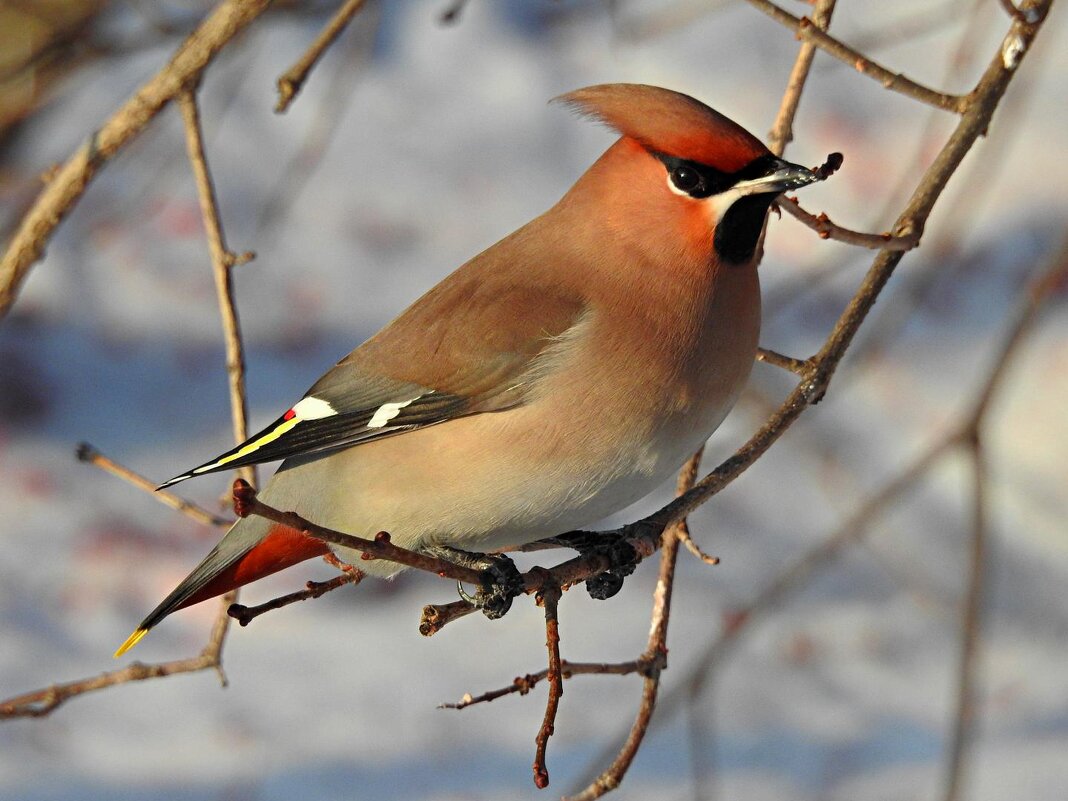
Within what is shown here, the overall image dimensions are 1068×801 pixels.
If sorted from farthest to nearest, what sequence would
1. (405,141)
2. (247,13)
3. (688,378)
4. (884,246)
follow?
(405,141) → (247,13) → (688,378) → (884,246)

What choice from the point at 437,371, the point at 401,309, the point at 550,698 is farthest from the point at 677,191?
the point at 401,309

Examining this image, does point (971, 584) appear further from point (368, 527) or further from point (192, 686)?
point (192, 686)

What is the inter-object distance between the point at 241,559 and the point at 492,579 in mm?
492

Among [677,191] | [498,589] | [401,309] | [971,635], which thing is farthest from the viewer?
[401,309]

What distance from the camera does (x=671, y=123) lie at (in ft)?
6.77

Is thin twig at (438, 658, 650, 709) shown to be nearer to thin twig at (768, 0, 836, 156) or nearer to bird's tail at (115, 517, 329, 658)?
bird's tail at (115, 517, 329, 658)

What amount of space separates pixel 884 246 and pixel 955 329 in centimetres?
321

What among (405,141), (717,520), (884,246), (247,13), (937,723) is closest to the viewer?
(884,246)

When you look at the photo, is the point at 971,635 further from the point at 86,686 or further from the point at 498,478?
the point at 86,686

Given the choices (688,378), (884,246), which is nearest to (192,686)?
(688,378)

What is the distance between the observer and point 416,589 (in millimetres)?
4664

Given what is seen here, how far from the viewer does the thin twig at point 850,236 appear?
6.14 feet

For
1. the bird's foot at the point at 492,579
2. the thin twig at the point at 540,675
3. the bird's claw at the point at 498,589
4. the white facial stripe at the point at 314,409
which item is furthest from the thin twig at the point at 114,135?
the thin twig at the point at 540,675

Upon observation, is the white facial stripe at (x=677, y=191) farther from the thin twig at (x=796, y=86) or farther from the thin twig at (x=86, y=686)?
the thin twig at (x=86, y=686)
